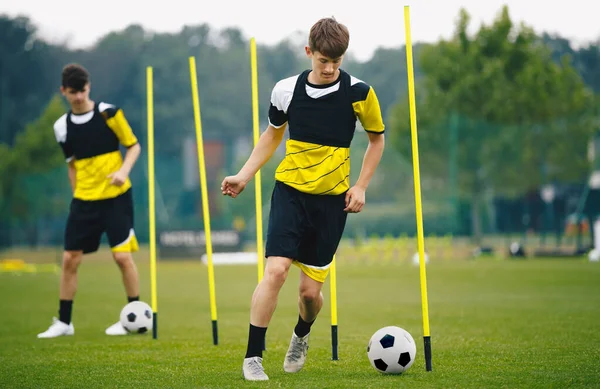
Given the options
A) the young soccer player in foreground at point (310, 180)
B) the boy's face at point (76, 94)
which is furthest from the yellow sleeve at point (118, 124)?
the young soccer player in foreground at point (310, 180)

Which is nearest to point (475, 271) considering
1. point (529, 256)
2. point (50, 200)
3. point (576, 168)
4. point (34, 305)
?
point (529, 256)

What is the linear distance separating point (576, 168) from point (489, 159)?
406 cm

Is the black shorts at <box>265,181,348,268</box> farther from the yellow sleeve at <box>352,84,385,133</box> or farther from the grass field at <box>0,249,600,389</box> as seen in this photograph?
the grass field at <box>0,249,600,389</box>

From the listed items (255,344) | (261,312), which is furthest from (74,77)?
(255,344)

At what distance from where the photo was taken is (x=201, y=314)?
40.7 ft

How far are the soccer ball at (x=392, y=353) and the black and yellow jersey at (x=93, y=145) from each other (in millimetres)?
4195

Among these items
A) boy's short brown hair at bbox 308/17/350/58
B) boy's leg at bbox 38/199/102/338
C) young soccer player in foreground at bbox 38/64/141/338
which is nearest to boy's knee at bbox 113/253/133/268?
young soccer player in foreground at bbox 38/64/141/338

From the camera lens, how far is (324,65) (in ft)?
19.8

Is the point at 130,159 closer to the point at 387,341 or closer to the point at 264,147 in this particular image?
the point at 264,147

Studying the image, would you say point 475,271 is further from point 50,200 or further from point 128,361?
point 50,200

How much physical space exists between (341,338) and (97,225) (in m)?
2.73

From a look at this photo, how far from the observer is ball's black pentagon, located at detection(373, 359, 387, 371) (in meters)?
6.29

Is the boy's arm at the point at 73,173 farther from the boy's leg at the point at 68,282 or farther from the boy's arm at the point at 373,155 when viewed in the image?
the boy's arm at the point at 373,155

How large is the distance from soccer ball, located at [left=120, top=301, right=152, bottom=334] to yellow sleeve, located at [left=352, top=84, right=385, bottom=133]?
4.09 meters
